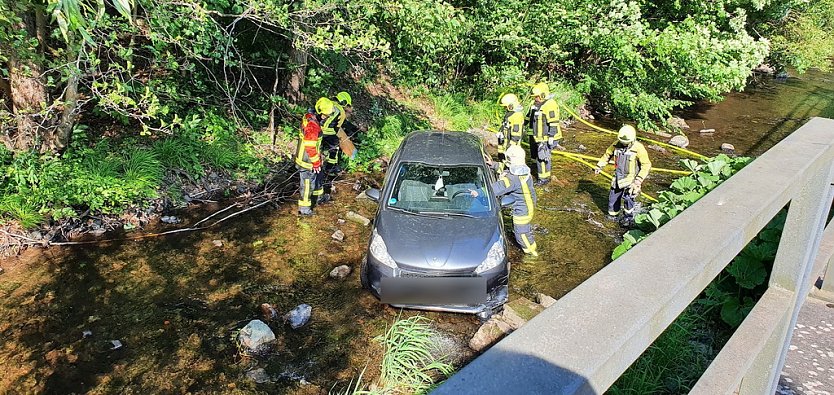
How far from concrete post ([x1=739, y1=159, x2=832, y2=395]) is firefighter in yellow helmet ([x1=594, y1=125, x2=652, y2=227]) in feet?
22.0

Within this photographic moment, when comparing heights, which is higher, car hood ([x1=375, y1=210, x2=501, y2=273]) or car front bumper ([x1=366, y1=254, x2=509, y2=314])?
car hood ([x1=375, y1=210, x2=501, y2=273])

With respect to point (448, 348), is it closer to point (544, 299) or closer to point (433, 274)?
point (433, 274)

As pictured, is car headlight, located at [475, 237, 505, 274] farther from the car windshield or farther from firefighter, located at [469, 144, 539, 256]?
firefighter, located at [469, 144, 539, 256]

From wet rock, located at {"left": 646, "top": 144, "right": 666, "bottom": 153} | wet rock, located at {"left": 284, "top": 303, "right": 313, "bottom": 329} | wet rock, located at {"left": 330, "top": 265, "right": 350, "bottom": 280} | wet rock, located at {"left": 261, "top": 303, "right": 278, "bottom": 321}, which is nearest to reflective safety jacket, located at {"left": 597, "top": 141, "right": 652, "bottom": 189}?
wet rock, located at {"left": 330, "top": 265, "right": 350, "bottom": 280}

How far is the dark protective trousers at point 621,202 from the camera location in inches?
329

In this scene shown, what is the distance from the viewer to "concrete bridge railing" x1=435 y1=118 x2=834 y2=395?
0.75 m

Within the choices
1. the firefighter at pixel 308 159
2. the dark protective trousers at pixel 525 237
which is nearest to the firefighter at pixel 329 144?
the firefighter at pixel 308 159

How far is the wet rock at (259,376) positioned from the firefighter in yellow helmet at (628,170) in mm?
6025

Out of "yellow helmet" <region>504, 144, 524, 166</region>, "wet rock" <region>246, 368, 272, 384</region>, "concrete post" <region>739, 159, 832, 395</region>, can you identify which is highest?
"concrete post" <region>739, 159, 832, 395</region>

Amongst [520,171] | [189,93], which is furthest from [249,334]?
[189,93]

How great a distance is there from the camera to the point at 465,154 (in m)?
6.79

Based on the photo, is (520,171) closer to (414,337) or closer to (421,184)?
(421,184)

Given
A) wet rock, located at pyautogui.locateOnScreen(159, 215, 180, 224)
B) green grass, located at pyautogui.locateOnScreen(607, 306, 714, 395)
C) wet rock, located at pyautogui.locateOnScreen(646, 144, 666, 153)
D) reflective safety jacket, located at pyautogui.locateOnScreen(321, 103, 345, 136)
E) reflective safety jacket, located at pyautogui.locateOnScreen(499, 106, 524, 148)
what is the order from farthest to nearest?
wet rock, located at pyautogui.locateOnScreen(646, 144, 666, 153) → reflective safety jacket, located at pyautogui.locateOnScreen(499, 106, 524, 148) → reflective safety jacket, located at pyautogui.locateOnScreen(321, 103, 345, 136) → wet rock, located at pyautogui.locateOnScreen(159, 215, 180, 224) → green grass, located at pyautogui.locateOnScreen(607, 306, 714, 395)

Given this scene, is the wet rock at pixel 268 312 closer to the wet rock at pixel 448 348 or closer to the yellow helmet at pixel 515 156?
the wet rock at pixel 448 348
